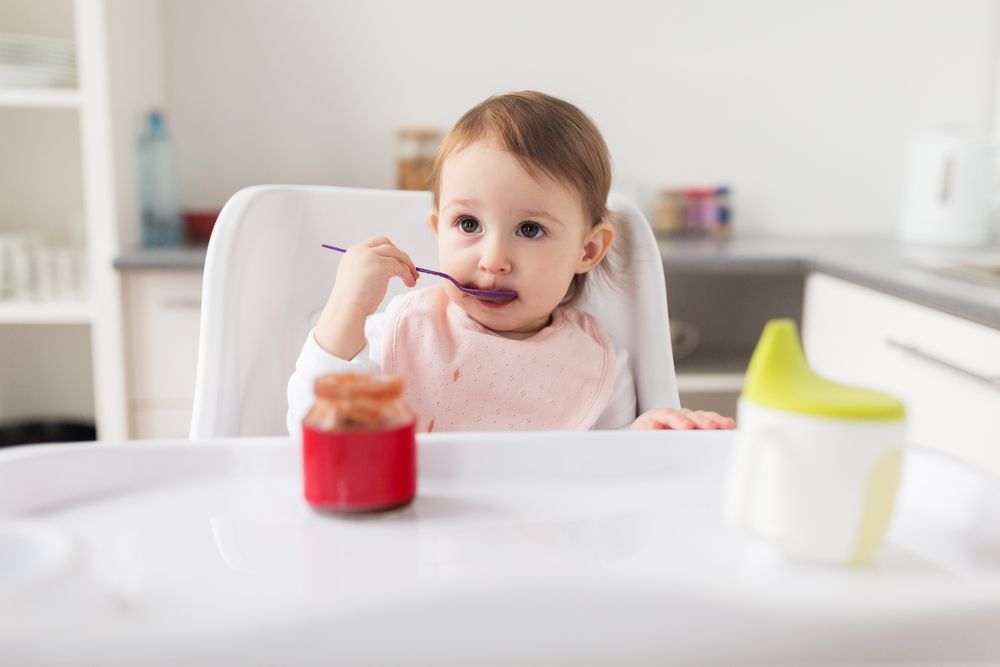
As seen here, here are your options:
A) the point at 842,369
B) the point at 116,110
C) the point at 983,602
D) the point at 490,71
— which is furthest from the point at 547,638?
the point at 490,71

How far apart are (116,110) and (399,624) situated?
1834mm

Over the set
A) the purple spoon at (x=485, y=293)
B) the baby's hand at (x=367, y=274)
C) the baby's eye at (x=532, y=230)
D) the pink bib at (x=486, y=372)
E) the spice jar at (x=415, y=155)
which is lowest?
the pink bib at (x=486, y=372)

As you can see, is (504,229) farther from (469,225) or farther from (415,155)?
(415,155)

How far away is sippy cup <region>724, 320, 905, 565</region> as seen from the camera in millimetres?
484

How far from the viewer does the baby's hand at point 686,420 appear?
0.82 metres

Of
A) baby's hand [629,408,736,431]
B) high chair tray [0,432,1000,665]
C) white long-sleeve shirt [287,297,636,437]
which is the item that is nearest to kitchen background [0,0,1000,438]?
white long-sleeve shirt [287,297,636,437]

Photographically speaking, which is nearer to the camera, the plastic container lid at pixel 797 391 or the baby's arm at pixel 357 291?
the plastic container lid at pixel 797 391

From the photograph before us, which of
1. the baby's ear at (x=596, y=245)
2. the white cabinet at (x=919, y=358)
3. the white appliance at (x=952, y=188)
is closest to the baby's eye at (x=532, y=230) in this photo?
the baby's ear at (x=596, y=245)

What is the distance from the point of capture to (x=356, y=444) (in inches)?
21.7

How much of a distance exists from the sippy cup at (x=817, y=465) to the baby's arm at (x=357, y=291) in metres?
0.52

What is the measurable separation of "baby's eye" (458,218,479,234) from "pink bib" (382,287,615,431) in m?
0.13

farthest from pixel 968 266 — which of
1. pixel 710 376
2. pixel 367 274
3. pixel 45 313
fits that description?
pixel 45 313

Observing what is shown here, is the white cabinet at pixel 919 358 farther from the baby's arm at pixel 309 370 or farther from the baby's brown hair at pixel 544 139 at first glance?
the baby's arm at pixel 309 370

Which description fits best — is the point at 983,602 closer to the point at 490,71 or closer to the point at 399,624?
the point at 399,624
